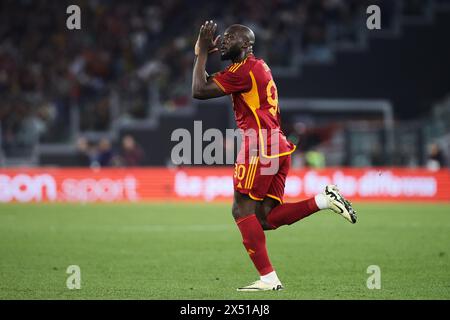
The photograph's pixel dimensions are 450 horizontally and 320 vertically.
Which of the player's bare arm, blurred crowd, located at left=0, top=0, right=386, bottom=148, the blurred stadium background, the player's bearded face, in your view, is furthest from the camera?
blurred crowd, located at left=0, top=0, right=386, bottom=148

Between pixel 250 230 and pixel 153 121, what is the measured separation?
20948 millimetres

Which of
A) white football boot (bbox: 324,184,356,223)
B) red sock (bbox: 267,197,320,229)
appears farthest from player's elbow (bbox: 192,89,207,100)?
white football boot (bbox: 324,184,356,223)

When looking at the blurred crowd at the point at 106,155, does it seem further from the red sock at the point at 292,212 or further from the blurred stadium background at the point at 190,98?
the red sock at the point at 292,212

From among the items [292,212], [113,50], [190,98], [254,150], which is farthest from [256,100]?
[113,50]

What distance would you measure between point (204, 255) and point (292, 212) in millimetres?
3730

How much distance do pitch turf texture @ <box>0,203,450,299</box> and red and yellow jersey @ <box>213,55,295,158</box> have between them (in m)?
1.46

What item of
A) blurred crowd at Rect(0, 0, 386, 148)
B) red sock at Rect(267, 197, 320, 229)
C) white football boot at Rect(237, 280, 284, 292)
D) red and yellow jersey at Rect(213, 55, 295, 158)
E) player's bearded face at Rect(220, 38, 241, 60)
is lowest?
white football boot at Rect(237, 280, 284, 292)

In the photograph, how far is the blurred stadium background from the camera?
25438 millimetres

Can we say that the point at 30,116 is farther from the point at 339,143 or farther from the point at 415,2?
the point at 415,2

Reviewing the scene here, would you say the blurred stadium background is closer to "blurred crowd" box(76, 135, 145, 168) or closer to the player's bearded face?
"blurred crowd" box(76, 135, 145, 168)

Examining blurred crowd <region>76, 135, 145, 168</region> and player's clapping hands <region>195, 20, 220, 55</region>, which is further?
blurred crowd <region>76, 135, 145, 168</region>

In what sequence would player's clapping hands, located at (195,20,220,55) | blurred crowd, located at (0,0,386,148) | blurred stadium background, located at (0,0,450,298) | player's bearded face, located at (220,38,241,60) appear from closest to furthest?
player's clapping hands, located at (195,20,220,55)
player's bearded face, located at (220,38,241,60)
blurred stadium background, located at (0,0,450,298)
blurred crowd, located at (0,0,386,148)

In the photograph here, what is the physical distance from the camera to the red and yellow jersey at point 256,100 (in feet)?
28.1
